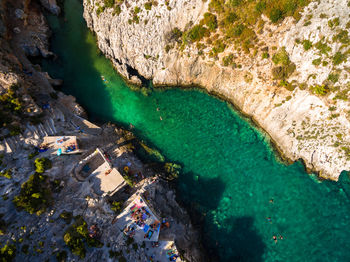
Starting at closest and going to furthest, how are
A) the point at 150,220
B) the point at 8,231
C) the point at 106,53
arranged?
the point at 8,231
the point at 150,220
the point at 106,53

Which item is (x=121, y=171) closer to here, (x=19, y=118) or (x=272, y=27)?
(x=19, y=118)

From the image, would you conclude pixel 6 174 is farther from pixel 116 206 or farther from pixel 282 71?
pixel 282 71

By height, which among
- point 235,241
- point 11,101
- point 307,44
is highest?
point 307,44

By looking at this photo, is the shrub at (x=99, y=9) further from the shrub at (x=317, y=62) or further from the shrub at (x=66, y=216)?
the shrub at (x=317, y=62)

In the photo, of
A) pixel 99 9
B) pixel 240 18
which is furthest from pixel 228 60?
pixel 99 9

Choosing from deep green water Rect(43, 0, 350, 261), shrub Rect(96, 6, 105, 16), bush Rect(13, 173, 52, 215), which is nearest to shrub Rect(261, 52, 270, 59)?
deep green water Rect(43, 0, 350, 261)

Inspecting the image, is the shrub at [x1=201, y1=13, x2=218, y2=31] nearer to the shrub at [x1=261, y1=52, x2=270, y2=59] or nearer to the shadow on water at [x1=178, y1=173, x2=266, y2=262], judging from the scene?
the shrub at [x1=261, y1=52, x2=270, y2=59]

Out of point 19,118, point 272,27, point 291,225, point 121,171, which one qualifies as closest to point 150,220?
point 121,171
